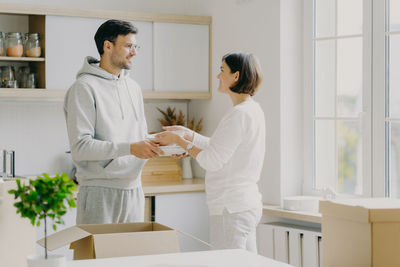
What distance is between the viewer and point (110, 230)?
7.01 feet

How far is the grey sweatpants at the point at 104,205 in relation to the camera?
8.84 ft

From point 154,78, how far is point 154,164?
2.05 feet

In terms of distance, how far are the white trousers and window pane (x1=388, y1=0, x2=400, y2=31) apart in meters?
1.43

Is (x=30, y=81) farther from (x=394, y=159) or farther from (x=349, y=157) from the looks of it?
(x=394, y=159)

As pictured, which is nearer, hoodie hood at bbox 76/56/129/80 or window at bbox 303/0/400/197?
hoodie hood at bbox 76/56/129/80

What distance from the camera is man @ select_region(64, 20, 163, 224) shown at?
2.62 meters

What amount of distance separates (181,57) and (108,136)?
1.94 metres

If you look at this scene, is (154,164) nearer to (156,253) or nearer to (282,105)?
(282,105)

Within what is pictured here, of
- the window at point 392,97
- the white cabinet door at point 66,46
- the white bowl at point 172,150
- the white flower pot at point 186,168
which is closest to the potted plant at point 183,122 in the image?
the white flower pot at point 186,168

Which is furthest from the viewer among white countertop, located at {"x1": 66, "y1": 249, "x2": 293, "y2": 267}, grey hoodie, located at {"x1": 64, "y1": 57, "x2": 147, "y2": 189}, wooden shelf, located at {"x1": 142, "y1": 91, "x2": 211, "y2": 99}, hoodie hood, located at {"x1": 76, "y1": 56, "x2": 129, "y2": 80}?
wooden shelf, located at {"x1": 142, "y1": 91, "x2": 211, "y2": 99}

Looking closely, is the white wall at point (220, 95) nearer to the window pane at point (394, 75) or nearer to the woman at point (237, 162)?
the window pane at point (394, 75)

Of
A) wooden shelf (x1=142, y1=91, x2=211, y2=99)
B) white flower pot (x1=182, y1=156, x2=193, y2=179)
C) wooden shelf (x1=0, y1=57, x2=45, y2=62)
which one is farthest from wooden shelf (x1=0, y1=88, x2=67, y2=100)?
white flower pot (x1=182, y1=156, x2=193, y2=179)

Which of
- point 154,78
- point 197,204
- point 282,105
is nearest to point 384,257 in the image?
point 282,105

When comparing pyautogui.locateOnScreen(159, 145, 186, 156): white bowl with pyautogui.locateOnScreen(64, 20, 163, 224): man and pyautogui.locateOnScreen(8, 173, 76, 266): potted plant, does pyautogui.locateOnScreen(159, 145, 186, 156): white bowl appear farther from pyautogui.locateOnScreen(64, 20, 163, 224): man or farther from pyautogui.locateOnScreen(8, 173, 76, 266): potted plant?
pyautogui.locateOnScreen(8, 173, 76, 266): potted plant
